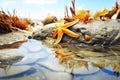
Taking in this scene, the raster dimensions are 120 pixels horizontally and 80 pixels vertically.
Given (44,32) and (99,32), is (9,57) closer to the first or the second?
(99,32)

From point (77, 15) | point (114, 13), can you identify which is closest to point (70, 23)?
point (77, 15)

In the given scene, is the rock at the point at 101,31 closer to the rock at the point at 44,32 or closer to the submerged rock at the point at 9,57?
the rock at the point at 44,32

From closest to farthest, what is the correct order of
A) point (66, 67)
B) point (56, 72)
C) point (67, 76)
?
1. point (67, 76)
2. point (56, 72)
3. point (66, 67)

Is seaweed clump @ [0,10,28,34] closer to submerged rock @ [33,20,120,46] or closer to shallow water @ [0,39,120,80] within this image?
submerged rock @ [33,20,120,46]

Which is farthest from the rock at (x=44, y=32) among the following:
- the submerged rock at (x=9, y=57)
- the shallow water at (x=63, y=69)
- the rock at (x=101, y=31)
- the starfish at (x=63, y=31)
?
the submerged rock at (x=9, y=57)

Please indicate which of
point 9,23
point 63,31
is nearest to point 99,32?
point 63,31

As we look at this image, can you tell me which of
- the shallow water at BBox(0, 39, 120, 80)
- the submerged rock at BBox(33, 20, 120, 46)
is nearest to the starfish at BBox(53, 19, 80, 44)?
the submerged rock at BBox(33, 20, 120, 46)

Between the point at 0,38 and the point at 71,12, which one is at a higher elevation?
the point at 71,12

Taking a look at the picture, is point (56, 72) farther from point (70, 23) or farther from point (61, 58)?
point (70, 23)
